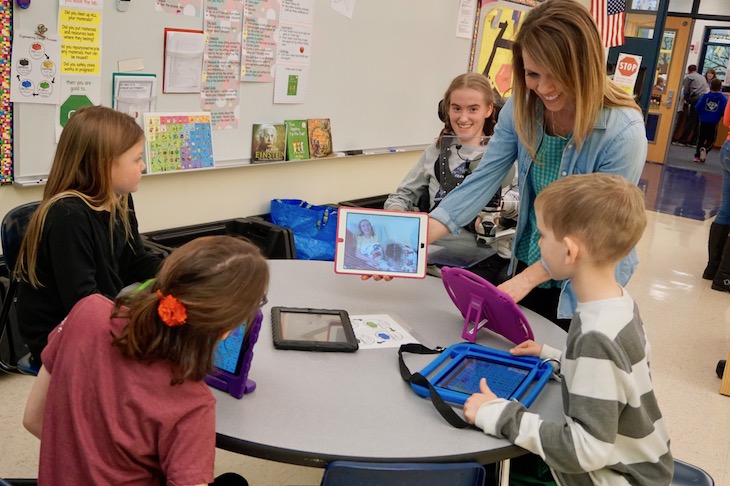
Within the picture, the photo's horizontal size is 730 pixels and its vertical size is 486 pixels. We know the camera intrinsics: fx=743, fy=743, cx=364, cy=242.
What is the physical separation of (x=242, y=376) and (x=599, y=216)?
777 mm

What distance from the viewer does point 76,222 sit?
1.93 metres

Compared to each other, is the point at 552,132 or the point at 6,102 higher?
the point at 552,132

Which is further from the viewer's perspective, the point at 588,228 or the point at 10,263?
the point at 10,263

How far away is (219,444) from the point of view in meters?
1.35

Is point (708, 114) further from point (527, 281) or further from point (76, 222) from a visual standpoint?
point (76, 222)

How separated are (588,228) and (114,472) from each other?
99 centimetres

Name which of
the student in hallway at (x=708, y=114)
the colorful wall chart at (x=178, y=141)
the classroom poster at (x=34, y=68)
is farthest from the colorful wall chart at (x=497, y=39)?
the student in hallway at (x=708, y=114)

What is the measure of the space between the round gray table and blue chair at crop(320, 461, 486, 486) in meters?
0.03

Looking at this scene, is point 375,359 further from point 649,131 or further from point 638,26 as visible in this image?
point 649,131

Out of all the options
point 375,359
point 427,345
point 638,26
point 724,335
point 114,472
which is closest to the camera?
point 114,472

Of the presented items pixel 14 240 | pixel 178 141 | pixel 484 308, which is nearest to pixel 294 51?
pixel 178 141

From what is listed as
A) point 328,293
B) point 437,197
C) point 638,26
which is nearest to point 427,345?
point 328,293

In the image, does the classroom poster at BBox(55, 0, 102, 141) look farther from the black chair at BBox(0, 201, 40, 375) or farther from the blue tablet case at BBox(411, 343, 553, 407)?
the blue tablet case at BBox(411, 343, 553, 407)

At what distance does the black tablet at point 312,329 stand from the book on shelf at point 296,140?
1.97 m
